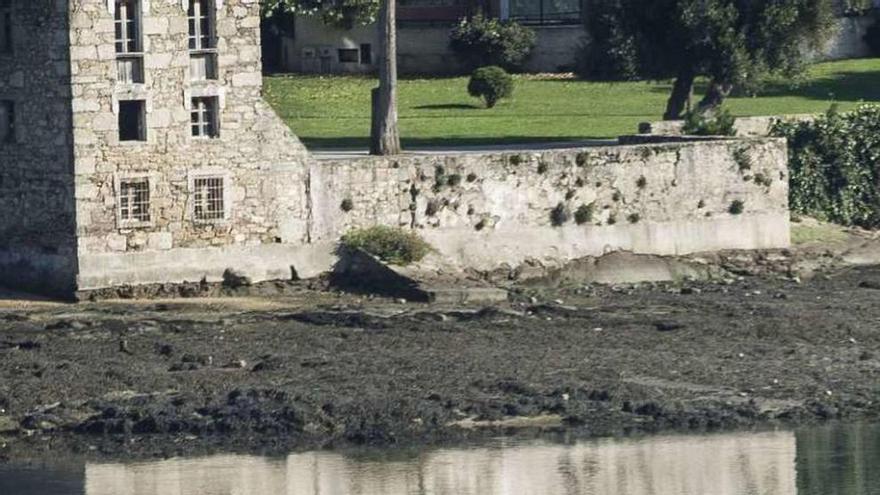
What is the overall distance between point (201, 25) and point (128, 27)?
1.26 m

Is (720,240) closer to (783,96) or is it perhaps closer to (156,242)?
(156,242)

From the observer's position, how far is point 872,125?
4872 cm

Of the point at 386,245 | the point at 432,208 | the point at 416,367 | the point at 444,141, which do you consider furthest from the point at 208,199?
the point at 444,141

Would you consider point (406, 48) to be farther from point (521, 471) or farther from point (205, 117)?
point (521, 471)

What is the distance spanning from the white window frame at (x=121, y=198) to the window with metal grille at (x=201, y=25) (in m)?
2.15

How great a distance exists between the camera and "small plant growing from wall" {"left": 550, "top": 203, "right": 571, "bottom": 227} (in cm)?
4325

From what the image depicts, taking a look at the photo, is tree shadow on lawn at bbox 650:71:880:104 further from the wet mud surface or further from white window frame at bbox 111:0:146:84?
white window frame at bbox 111:0:146:84

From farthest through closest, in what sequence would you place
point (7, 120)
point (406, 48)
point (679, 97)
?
point (406, 48) < point (679, 97) < point (7, 120)

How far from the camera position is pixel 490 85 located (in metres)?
59.7

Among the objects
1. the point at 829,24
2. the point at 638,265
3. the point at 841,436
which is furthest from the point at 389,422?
the point at 829,24

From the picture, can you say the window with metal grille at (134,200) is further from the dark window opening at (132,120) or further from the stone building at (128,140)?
the dark window opening at (132,120)

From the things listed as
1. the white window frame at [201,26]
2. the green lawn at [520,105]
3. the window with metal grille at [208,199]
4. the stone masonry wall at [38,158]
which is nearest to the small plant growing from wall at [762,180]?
the green lawn at [520,105]

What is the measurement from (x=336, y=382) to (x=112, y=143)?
26.7 feet

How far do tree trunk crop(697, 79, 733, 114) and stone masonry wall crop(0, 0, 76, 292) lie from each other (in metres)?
17.3
